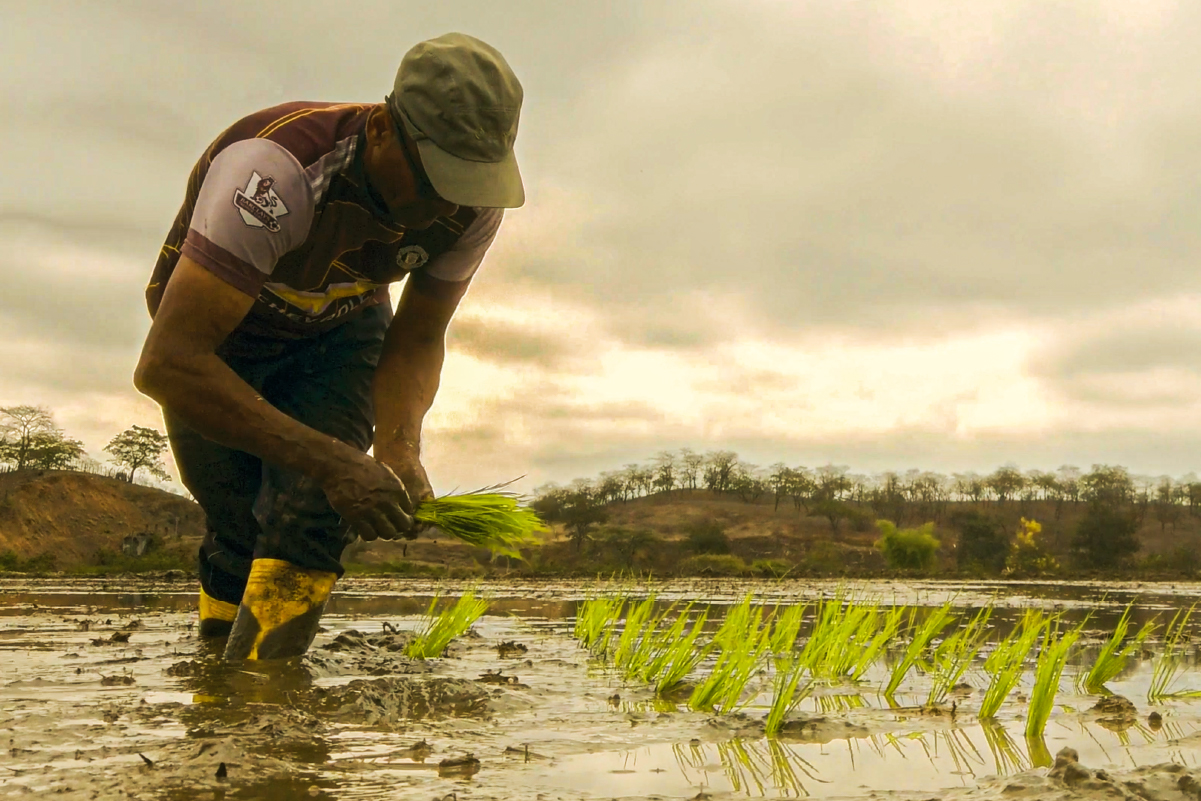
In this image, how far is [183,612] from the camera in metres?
6.25

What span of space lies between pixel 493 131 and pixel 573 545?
38.3 m

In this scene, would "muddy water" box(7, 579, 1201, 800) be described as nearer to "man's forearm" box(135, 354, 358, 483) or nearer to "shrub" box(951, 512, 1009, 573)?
"man's forearm" box(135, 354, 358, 483)

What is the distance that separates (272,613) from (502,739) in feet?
4.17

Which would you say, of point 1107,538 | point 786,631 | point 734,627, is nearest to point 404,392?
point 734,627

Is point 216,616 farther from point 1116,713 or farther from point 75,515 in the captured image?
point 75,515

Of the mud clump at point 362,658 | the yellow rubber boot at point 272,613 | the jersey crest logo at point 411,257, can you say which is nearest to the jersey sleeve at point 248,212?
the jersey crest logo at point 411,257

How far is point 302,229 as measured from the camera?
267 cm

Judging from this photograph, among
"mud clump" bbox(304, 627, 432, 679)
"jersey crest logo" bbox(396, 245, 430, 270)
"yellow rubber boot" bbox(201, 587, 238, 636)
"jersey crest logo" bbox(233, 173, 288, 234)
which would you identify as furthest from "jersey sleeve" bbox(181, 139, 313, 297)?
"yellow rubber boot" bbox(201, 587, 238, 636)

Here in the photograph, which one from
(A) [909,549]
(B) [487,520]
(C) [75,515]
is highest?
(B) [487,520]

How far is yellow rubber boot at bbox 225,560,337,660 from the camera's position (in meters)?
3.01

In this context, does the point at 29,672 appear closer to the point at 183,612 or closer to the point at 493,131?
the point at 493,131

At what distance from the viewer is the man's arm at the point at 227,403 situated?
2.45m

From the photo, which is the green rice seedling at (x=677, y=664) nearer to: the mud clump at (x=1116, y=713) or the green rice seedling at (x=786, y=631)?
the green rice seedling at (x=786, y=631)

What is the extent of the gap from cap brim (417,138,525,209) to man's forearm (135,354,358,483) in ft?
2.40
